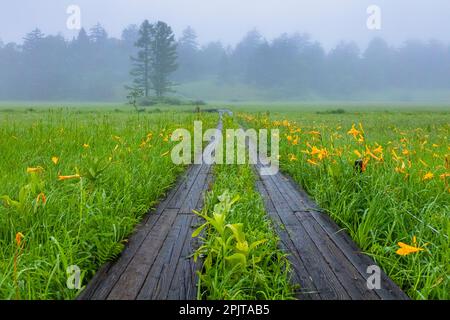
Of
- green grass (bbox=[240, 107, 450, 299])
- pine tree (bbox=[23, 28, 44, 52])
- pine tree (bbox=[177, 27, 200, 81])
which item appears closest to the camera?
green grass (bbox=[240, 107, 450, 299])

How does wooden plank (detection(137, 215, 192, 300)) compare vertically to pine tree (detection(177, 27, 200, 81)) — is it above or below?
below

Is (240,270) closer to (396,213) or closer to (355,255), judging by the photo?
(355,255)

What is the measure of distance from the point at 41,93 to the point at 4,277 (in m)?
92.5

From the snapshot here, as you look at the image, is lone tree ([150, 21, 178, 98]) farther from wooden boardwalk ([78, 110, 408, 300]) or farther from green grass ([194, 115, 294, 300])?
green grass ([194, 115, 294, 300])

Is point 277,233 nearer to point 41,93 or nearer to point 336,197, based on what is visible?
point 336,197

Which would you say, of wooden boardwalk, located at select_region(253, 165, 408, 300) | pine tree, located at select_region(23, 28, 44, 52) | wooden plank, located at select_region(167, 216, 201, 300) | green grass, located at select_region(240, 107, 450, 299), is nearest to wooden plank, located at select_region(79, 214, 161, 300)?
wooden plank, located at select_region(167, 216, 201, 300)

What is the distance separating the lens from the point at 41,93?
79.6 metres

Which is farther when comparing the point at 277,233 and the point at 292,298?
the point at 277,233

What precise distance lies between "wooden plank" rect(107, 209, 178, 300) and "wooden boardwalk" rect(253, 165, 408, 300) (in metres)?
1.03

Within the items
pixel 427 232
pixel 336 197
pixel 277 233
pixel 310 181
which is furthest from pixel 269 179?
pixel 427 232

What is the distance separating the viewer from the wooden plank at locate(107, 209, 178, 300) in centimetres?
188

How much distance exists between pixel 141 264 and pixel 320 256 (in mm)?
1366

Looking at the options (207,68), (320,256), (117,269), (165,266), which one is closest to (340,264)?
(320,256)

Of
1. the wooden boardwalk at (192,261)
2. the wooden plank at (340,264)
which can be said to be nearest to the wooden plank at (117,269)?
the wooden boardwalk at (192,261)
